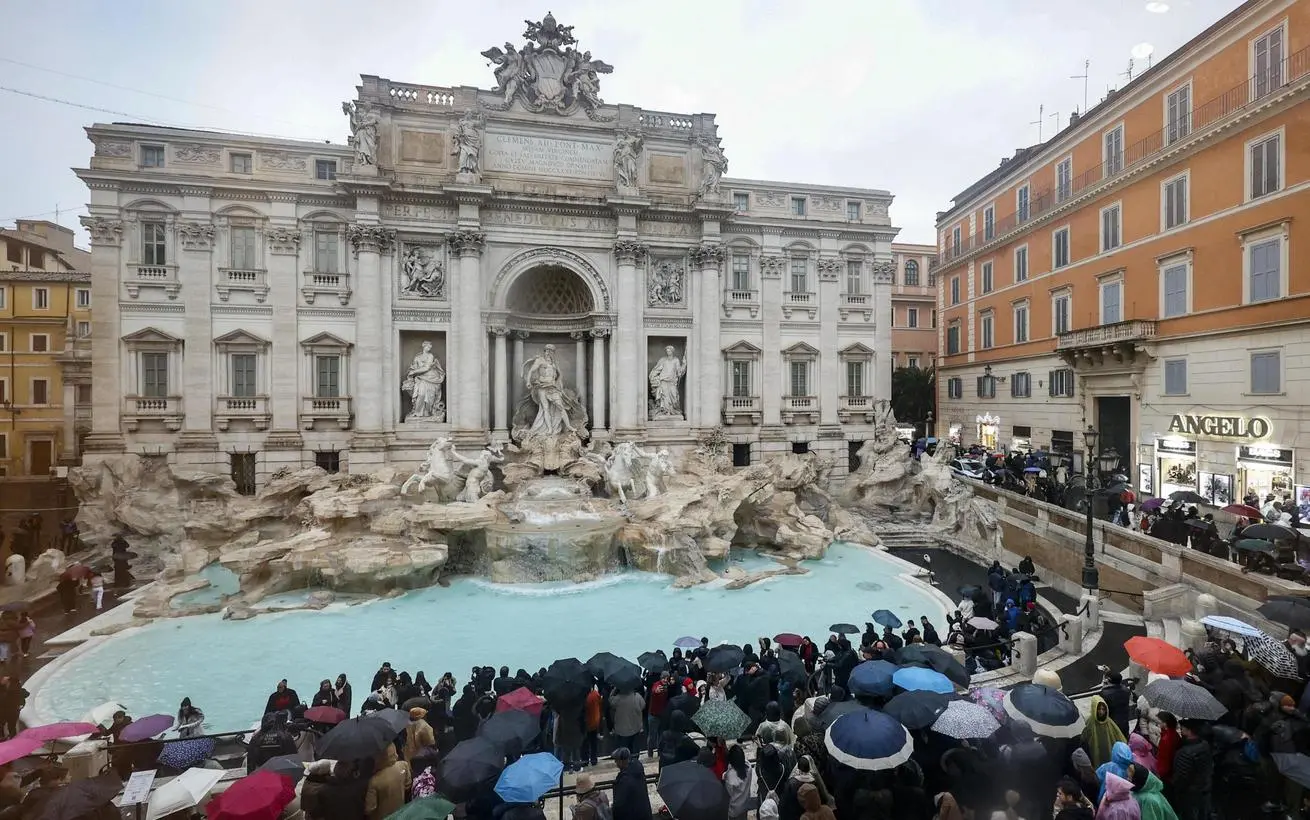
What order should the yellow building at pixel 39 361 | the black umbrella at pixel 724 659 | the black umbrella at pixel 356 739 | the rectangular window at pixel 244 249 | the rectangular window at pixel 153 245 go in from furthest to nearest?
the yellow building at pixel 39 361
the rectangular window at pixel 244 249
the rectangular window at pixel 153 245
the black umbrella at pixel 724 659
the black umbrella at pixel 356 739

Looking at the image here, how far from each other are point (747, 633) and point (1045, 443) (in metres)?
21.4

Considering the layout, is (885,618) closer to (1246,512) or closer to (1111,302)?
(1246,512)

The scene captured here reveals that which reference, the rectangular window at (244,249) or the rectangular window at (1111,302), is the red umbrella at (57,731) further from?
the rectangular window at (1111,302)

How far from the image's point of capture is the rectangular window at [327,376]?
22.5 metres

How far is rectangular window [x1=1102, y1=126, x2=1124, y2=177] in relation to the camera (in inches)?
911

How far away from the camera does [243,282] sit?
2184cm

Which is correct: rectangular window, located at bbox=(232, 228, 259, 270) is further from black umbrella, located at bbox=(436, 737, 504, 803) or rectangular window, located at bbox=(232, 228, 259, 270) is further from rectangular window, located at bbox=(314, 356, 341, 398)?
black umbrella, located at bbox=(436, 737, 504, 803)

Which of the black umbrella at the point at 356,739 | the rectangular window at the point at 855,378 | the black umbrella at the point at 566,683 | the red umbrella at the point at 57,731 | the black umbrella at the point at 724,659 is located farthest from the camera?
the rectangular window at the point at 855,378

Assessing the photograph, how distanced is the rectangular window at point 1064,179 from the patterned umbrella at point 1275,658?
23682mm

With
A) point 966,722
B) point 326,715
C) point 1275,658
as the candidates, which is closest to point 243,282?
point 326,715

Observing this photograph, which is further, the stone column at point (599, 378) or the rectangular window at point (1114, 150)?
the stone column at point (599, 378)

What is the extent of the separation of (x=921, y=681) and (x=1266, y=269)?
1950cm

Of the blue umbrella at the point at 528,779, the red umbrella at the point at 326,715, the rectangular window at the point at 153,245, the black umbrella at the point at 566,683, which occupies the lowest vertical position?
the red umbrella at the point at 326,715

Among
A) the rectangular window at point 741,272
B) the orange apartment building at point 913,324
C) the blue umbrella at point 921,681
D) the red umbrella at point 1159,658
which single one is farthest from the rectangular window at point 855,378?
the blue umbrella at point 921,681
